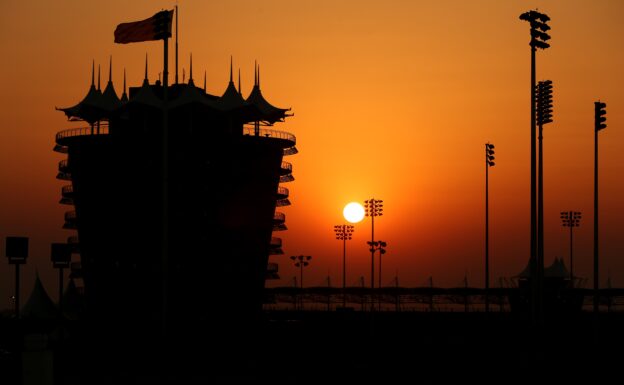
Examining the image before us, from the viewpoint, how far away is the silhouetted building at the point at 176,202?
352 feet

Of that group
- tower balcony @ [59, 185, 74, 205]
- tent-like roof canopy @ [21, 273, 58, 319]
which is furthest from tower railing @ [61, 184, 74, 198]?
tent-like roof canopy @ [21, 273, 58, 319]

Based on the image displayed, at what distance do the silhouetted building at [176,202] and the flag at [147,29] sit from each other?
1922 inches

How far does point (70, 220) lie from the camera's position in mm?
121188

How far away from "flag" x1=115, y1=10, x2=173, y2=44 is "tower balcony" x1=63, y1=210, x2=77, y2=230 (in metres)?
66.9

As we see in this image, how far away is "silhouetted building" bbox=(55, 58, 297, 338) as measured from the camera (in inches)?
4222

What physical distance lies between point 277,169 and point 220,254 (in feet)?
36.8

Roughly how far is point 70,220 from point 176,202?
19.3 metres

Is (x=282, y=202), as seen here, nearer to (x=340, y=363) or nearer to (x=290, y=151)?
(x=290, y=151)

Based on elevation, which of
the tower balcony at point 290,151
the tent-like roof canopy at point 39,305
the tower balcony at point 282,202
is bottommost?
the tent-like roof canopy at point 39,305

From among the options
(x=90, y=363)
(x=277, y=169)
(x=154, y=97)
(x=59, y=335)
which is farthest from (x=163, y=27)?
(x=277, y=169)

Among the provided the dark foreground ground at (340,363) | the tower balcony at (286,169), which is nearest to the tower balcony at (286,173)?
the tower balcony at (286,169)

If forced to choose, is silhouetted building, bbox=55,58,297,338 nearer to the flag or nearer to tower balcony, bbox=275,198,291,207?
tower balcony, bbox=275,198,291,207

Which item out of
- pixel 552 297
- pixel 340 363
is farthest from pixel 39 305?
pixel 340 363

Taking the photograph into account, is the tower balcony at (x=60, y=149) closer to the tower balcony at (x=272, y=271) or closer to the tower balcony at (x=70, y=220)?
the tower balcony at (x=70, y=220)
